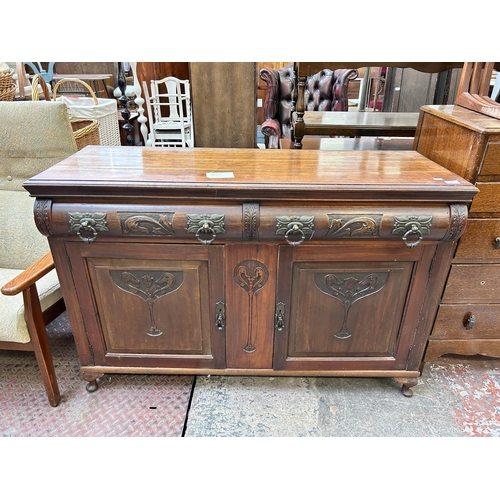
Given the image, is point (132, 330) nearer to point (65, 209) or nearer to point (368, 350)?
point (65, 209)

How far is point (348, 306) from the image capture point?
140 cm

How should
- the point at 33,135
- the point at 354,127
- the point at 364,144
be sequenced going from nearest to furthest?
the point at 33,135
the point at 354,127
the point at 364,144

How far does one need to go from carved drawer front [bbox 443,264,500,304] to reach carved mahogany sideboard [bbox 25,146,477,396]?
15 cm

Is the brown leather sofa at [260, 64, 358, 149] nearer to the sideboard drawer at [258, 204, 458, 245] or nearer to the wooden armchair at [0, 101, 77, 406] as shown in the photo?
the wooden armchair at [0, 101, 77, 406]

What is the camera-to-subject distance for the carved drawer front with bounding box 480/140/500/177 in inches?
49.4

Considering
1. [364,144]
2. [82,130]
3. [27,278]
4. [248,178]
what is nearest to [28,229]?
[27,278]

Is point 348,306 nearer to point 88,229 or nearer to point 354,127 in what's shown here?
point 88,229

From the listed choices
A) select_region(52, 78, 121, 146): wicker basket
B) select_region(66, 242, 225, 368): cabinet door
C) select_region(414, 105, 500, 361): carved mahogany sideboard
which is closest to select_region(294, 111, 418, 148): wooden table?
select_region(414, 105, 500, 361): carved mahogany sideboard

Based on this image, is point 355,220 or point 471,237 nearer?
point 355,220

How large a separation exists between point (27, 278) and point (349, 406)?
1.37 m

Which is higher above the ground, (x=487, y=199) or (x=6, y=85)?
(x=6, y=85)

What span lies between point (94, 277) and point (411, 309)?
3.95ft

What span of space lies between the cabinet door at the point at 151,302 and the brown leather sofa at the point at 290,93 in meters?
2.03
